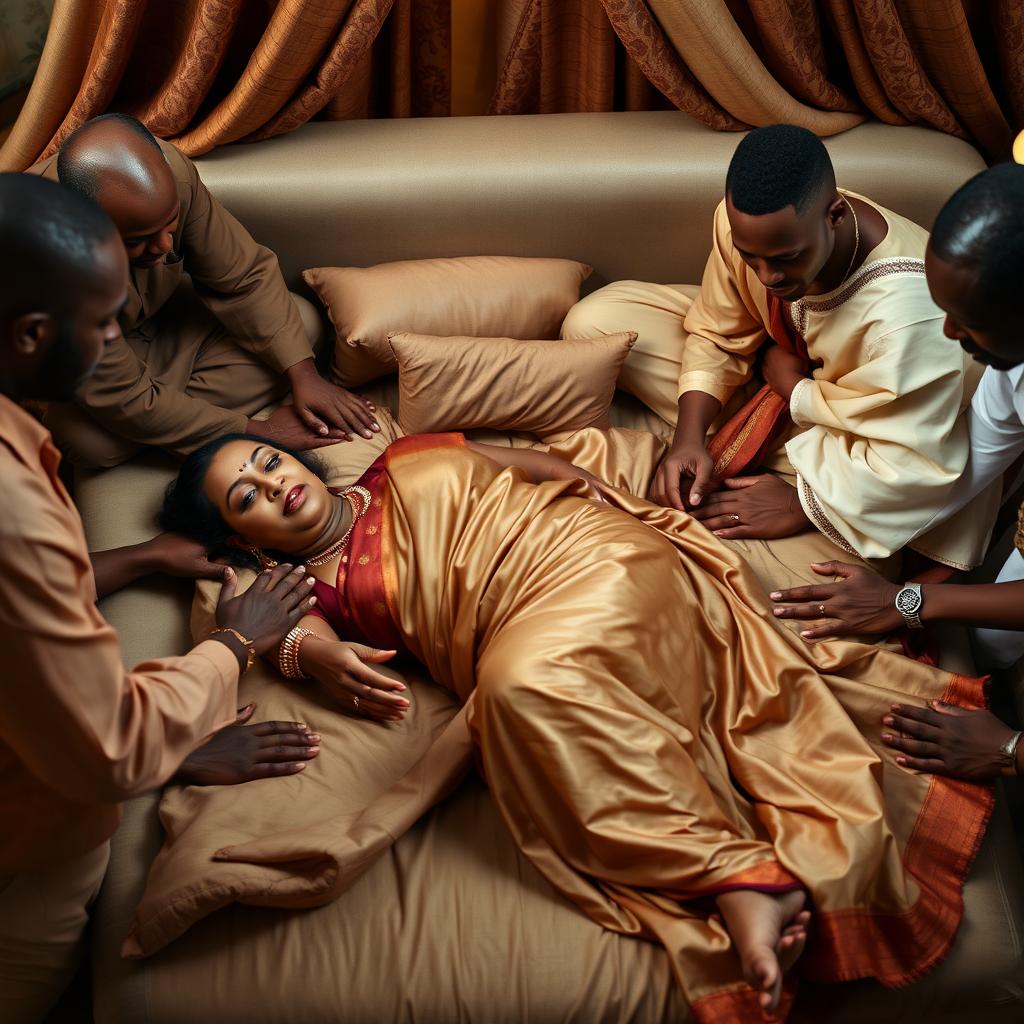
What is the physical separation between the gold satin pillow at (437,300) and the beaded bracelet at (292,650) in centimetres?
85

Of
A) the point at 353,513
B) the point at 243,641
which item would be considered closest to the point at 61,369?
the point at 243,641

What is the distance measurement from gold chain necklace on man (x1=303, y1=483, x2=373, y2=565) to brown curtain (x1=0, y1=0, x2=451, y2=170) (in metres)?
1.04

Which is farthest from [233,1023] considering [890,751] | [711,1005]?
[890,751]

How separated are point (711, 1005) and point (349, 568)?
1073 millimetres

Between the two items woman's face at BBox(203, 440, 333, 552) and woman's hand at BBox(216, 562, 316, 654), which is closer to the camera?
woman's hand at BBox(216, 562, 316, 654)

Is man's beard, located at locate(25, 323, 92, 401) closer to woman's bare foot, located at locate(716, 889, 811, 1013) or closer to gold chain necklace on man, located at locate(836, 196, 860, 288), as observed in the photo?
woman's bare foot, located at locate(716, 889, 811, 1013)

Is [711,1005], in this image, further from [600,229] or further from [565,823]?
[600,229]

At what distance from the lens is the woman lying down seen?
1.81 meters

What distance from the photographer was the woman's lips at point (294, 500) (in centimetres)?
223

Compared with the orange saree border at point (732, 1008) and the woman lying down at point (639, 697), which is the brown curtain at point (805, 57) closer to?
the woman lying down at point (639, 697)

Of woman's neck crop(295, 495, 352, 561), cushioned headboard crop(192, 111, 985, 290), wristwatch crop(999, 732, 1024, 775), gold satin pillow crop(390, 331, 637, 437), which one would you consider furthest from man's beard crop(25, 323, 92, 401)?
wristwatch crop(999, 732, 1024, 775)

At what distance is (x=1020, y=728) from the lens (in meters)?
2.29

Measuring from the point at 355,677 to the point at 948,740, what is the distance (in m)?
1.11

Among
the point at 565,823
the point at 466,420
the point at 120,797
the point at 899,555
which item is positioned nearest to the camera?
the point at 120,797
